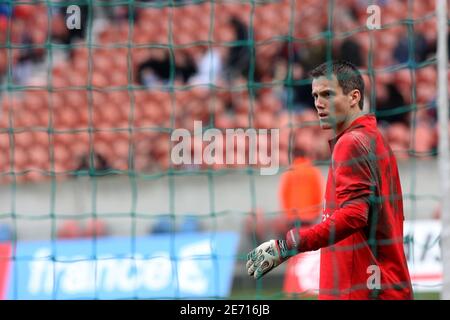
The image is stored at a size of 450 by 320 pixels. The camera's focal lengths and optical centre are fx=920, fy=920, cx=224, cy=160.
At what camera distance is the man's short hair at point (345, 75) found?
142 inches

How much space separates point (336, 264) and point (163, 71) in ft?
19.9

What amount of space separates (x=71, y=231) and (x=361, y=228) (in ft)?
16.2

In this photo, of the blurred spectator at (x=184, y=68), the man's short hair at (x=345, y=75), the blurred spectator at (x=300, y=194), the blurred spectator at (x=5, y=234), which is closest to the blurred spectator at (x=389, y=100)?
the blurred spectator at (x=300, y=194)

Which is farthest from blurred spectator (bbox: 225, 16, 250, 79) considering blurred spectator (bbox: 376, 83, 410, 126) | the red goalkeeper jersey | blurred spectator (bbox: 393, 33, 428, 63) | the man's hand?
the man's hand

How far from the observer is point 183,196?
8359 mm

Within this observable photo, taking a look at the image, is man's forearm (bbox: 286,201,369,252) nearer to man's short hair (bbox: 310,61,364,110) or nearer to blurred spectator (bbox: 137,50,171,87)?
man's short hair (bbox: 310,61,364,110)

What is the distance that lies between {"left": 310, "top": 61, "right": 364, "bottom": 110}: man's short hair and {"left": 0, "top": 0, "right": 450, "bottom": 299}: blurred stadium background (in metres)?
3.44

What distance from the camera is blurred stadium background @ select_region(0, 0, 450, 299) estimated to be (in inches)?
296

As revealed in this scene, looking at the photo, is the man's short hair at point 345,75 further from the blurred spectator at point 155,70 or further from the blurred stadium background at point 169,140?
the blurred spectator at point 155,70

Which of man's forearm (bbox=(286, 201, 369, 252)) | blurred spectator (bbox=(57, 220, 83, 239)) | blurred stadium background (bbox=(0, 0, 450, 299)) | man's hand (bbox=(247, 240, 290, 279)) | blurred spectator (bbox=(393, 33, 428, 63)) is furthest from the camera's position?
blurred spectator (bbox=(393, 33, 428, 63))

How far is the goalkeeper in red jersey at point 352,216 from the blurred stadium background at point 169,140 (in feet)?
11.5

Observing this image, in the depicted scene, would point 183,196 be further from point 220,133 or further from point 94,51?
point 94,51
